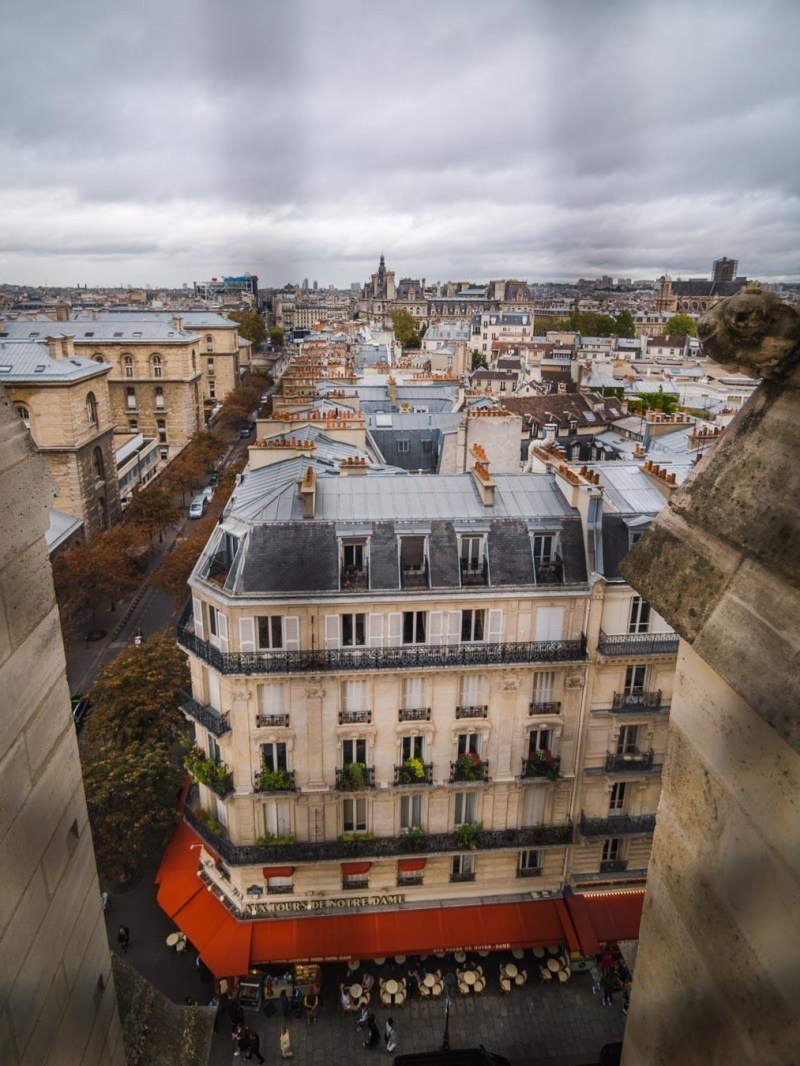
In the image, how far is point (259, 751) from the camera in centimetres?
2042

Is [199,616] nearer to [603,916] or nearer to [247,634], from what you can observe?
[247,634]

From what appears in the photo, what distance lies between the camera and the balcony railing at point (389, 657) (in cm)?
1942

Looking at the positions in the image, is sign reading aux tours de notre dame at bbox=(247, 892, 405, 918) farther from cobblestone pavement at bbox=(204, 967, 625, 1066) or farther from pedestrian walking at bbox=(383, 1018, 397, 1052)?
pedestrian walking at bbox=(383, 1018, 397, 1052)

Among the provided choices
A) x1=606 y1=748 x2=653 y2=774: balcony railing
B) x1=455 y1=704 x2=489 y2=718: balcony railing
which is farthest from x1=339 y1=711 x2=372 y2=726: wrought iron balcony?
x1=606 y1=748 x2=653 y2=774: balcony railing

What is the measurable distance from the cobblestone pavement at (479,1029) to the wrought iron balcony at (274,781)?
7.06 meters

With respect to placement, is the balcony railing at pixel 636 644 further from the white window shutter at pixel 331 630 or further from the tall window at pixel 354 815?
the tall window at pixel 354 815

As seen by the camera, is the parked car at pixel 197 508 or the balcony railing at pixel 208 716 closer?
the balcony railing at pixel 208 716

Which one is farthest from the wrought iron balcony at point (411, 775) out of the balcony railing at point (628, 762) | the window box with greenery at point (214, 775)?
the balcony railing at point (628, 762)

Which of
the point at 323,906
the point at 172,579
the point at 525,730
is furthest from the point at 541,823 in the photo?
the point at 172,579

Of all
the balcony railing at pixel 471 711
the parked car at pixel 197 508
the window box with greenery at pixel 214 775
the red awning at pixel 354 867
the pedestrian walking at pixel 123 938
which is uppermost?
the balcony railing at pixel 471 711

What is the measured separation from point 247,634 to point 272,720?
2623 millimetres

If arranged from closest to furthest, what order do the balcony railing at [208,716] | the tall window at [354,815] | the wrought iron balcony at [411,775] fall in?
the balcony railing at [208,716] → the wrought iron balcony at [411,775] → the tall window at [354,815]

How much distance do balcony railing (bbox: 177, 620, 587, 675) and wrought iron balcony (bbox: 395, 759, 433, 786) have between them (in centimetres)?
319

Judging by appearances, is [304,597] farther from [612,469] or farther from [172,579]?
[172,579]
